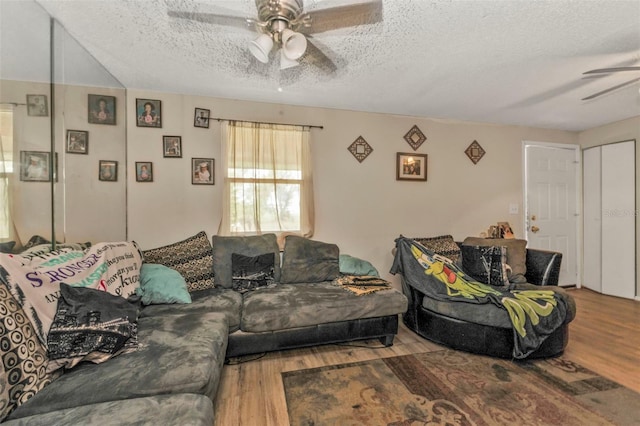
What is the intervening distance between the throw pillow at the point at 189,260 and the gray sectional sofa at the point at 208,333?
0.01 m

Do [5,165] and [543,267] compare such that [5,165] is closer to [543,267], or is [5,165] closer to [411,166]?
[411,166]

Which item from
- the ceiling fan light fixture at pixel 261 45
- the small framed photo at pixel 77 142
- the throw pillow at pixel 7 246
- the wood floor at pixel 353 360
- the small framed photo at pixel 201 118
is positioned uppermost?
the small framed photo at pixel 201 118

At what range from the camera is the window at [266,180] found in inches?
121

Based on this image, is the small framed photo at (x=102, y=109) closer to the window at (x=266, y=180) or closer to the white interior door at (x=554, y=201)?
the window at (x=266, y=180)

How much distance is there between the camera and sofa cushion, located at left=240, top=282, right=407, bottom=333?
6.97 feet

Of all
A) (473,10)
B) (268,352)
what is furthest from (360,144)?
(268,352)

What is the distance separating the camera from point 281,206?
323 centimetres

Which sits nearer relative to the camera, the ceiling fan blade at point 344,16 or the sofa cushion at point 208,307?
the ceiling fan blade at point 344,16

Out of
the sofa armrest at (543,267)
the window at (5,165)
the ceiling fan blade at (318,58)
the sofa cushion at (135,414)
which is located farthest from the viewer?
the sofa armrest at (543,267)

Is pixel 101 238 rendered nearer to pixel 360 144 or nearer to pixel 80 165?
pixel 80 165

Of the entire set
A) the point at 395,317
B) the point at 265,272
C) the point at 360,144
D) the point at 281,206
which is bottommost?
the point at 395,317

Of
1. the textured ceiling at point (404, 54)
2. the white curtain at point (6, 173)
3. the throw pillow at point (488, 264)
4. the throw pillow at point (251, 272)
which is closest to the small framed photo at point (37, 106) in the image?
the white curtain at point (6, 173)

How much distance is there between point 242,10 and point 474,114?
314cm

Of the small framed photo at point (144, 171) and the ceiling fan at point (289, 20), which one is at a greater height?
the ceiling fan at point (289, 20)
